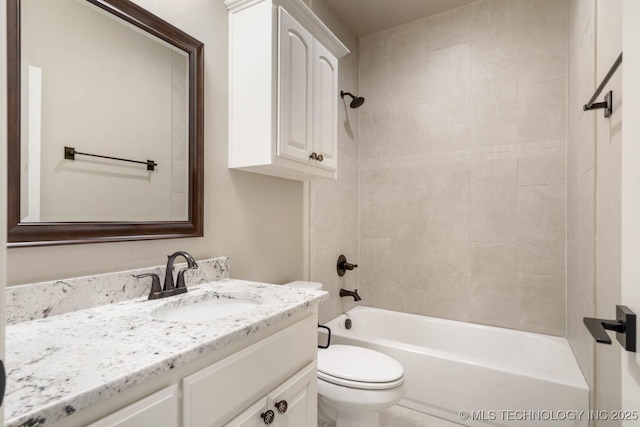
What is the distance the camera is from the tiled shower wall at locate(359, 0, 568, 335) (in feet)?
6.73

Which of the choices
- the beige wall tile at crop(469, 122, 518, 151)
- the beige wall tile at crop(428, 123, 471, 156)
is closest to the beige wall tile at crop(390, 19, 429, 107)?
the beige wall tile at crop(428, 123, 471, 156)

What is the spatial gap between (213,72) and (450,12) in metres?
1.99

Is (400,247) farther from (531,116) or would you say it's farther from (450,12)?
(450,12)

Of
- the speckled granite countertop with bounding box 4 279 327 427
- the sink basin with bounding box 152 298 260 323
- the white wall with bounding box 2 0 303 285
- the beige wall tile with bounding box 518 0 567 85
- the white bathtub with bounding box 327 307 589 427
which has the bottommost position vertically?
the white bathtub with bounding box 327 307 589 427

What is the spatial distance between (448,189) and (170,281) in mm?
2040

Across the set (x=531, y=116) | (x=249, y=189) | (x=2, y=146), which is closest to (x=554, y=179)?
(x=531, y=116)

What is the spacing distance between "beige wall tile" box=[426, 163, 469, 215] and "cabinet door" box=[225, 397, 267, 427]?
6.48 ft

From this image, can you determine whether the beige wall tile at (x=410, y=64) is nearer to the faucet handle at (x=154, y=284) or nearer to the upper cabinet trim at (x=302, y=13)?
the upper cabinet trim at (x=302, y=13)

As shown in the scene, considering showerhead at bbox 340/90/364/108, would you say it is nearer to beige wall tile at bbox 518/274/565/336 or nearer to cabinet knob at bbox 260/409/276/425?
beige wall tile at bbox 518/274/565/336

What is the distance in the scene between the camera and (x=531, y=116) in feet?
6.87

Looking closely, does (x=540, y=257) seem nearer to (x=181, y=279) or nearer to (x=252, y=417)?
(x=252, y=417)

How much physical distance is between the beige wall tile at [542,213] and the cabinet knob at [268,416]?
2.03 metres

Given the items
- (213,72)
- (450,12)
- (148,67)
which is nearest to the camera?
(148,67)

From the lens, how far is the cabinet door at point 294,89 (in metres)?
1.36
